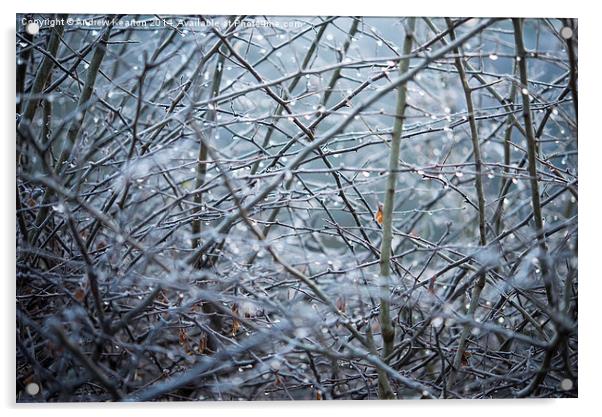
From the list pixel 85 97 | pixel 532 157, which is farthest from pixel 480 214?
pixel 85 97

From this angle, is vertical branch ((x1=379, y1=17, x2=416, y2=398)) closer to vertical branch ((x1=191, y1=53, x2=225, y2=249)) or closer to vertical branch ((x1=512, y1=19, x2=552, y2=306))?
vertical branch ((x1=512, y1=19, x2=552, y2=306))

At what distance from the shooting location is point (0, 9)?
6.89 ft

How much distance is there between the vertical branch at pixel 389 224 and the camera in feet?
6.88

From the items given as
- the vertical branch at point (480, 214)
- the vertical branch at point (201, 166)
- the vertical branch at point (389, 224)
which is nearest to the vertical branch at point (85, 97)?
the vertical branch at point (201, 166)

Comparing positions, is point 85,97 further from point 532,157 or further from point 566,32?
point 566,32

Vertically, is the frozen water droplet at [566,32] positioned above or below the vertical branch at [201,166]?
above

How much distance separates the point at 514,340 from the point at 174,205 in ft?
4.07

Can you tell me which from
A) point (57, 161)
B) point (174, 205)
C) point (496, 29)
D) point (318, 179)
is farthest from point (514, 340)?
point (57, 161)
